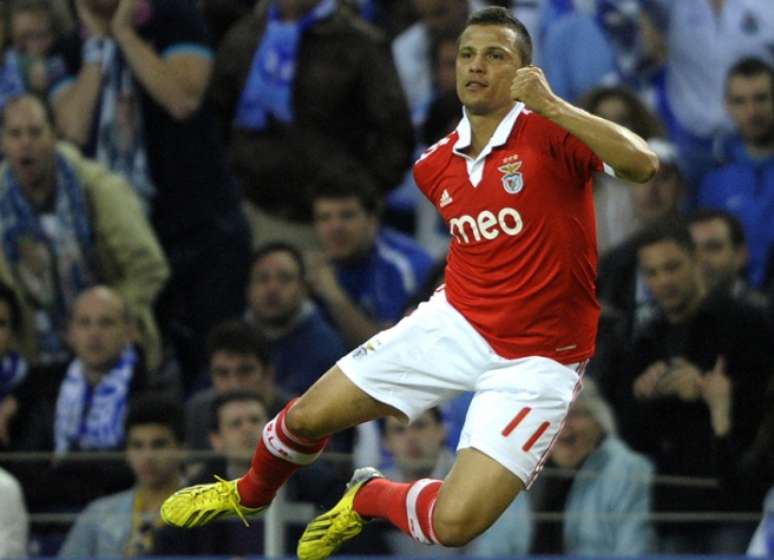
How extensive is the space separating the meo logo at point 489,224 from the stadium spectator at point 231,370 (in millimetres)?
2580

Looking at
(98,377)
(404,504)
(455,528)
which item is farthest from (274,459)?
(98,377)

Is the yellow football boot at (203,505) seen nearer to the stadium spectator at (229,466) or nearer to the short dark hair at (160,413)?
the stadium spectator at (229,466)

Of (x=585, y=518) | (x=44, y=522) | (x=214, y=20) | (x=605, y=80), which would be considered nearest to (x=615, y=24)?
(x=605, y=80)

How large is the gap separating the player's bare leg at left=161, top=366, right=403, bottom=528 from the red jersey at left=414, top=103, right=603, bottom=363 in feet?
1.60

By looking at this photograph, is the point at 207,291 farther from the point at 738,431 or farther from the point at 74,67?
the point at 738,431

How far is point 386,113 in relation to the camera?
10539 mm

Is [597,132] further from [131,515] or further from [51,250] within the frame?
[51,250]

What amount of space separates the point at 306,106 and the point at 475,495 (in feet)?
13.0

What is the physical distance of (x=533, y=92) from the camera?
6707mm

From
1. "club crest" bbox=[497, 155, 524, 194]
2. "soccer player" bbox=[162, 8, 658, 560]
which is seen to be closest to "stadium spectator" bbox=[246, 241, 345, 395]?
"soccer player" bbox=[162, 8, 658, 560]

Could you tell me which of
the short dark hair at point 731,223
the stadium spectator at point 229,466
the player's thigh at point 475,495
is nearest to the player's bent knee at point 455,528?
the player's thigh at point 475,495

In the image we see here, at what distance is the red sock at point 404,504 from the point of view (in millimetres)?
7348

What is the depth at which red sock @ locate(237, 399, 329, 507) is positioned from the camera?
7648 mm

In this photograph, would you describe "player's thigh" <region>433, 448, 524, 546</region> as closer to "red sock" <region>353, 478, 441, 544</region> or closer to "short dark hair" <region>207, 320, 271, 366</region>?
"red sock" <region>353, 478, 441, 544</region>
